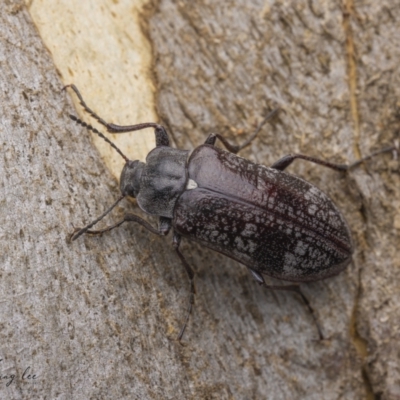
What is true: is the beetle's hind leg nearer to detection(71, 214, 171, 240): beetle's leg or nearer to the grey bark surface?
the grey bark surface

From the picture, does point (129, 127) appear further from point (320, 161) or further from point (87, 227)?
point (320, 161)

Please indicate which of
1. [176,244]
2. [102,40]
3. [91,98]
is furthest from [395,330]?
[102,40]

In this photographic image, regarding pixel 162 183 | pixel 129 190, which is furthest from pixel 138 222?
pixel 162 183

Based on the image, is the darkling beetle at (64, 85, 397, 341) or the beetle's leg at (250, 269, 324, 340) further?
the beetle's leg at (250, 269, 324, 340)

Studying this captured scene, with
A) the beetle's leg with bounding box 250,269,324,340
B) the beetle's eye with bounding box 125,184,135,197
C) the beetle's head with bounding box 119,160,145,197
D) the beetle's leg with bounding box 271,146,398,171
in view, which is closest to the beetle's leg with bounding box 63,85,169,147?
the beetle's head with bounding box 119,160,145,197

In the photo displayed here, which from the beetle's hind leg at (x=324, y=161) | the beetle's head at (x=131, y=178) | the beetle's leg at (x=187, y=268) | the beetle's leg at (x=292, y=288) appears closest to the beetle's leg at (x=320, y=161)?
the beetle's hind leg at (x=324, y=161)

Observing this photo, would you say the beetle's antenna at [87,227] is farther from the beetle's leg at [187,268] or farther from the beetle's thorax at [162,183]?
the beetle's leg at [187,268]

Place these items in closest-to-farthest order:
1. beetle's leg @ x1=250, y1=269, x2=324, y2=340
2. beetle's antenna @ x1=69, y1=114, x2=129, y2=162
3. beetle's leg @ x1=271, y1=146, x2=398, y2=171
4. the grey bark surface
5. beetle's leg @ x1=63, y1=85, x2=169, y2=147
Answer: the grey bark surface → beetle's antenna @ x1=69, y1=114, x2=129, y2=162 → beetle's leg @ x1=63, y1=85, x2=169, y2=147 → beetle's leg @ x1=250, y1=269, x2=324, y2=340 → beetle's leg @ x1=271, y1=146, x2=398, y2=171
